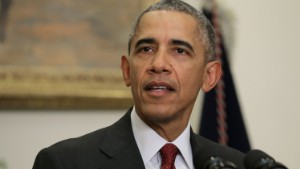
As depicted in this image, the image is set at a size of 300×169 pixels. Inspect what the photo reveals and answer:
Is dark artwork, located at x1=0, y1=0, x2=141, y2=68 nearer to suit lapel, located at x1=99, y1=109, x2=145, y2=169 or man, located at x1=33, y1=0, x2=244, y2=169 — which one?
man, located at x1=33, y1=0, x2=244, y2=169

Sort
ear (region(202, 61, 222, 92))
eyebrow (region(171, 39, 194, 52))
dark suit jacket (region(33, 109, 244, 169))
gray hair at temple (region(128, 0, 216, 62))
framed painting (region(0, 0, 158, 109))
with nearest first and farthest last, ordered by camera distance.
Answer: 1. dark suit jacket (region(33, 109, 244, 169))
2. eyebrow (region(171, 39, 194, 52))
3. gray hair at temple (region(128, 0, 216, 62))
4. ear (region(202, 61, 222, 92))
5. framed painting (region(0, 0, 158, 109))

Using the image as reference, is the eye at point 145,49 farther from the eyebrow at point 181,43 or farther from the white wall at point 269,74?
the white wall at point 269,74

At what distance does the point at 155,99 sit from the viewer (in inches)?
77.1

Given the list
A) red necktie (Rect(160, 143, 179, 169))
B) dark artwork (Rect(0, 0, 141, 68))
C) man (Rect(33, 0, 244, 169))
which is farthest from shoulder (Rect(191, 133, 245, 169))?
dark artwork (Rect(0, 0, 141, 68))

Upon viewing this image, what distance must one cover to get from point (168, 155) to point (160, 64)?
0.34 metres

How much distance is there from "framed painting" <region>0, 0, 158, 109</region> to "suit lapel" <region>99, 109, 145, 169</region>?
3.59ft

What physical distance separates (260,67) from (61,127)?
1379 mm

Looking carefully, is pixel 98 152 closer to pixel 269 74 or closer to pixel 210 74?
pixel 210 74

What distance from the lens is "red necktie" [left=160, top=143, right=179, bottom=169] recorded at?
198 cm

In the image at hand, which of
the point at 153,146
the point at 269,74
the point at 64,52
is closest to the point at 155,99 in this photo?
the point at 153,146

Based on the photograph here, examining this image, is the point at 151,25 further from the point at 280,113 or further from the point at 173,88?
the point at 280,113

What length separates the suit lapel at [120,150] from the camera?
1.96 metres

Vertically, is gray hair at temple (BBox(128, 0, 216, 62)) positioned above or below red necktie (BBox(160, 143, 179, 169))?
above

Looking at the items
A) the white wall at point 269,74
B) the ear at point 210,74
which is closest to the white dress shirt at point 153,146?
the ear at point 210,74
